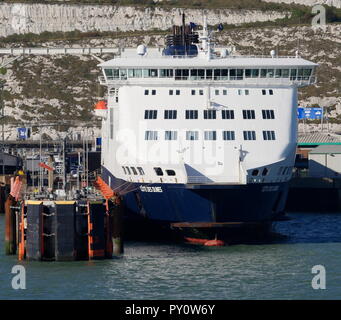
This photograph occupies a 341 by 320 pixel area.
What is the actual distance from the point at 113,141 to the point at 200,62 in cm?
644

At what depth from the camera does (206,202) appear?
62.7 m

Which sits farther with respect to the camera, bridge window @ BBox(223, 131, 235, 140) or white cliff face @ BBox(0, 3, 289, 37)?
white cliff face @ BBox(0, 3, 289, 37)

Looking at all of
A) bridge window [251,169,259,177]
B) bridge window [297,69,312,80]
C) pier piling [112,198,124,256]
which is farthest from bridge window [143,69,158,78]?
pier piling [112,198,124,256]

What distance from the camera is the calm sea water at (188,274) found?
168ft

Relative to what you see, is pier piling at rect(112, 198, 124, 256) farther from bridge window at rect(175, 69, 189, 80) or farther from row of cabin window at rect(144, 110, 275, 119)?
bridge window at rect(175, 69, 189, 80)

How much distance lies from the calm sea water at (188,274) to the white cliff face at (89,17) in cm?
11482

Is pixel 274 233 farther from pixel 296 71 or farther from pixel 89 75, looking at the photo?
pixel 89 75

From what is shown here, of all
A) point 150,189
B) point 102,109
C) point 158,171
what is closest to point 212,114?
point 158,171

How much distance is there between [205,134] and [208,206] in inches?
147

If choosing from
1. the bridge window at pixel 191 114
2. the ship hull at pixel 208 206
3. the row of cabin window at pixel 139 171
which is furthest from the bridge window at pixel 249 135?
the row of cabin window at pixel 139 171

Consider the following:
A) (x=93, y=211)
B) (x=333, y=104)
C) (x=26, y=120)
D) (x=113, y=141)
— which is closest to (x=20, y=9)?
(x=26, y=120)

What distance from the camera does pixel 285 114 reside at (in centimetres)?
6606

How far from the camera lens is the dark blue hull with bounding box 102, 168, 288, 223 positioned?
62594mm

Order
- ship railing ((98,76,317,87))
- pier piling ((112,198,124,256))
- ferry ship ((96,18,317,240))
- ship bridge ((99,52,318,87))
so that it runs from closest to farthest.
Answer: pier piling ((112,198,124,256)) → ferry ship ((96,18,317,240)) → ship railing ((98,76,317,87)) → ship bridge ((99,52,318,87))
